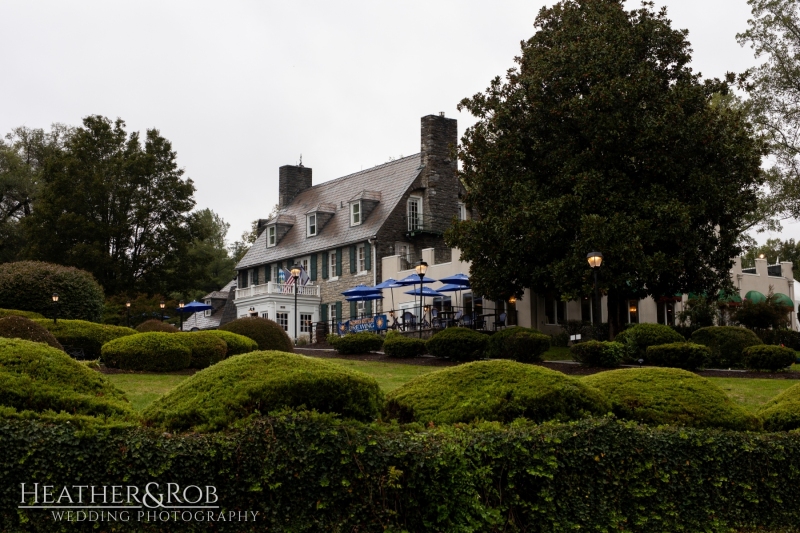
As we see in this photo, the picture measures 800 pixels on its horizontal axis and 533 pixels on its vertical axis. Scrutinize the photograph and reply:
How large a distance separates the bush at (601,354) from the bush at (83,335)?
470 inches

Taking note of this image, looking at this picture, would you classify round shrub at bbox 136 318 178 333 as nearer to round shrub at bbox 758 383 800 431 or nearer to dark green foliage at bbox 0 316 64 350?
dark green foliage at bbox 0 316 64 350

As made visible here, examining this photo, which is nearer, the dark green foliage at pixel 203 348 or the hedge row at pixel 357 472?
the hedge row at pixel 357 472

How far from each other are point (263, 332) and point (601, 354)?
8.83 m

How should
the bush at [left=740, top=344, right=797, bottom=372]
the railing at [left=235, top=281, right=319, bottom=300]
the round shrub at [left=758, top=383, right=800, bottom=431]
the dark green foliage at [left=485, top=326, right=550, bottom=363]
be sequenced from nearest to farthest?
the round shrub at [left=758, top=383, right=800, bottom=431] < the bush at [left=740, top=344, right=797, bottom=372] < the dark green foliage at [left=485, top=326, right=550, bottom=363] < the railing at [left=235, top=281, right=319, bottom=300]

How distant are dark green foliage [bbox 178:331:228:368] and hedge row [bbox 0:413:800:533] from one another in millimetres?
13289

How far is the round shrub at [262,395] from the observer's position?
8148 millimetres

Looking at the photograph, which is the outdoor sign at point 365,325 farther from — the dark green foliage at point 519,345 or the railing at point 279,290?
the dark green foliage at point 519,345

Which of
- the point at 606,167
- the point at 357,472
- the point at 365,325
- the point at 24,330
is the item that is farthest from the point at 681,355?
the point at 357,472

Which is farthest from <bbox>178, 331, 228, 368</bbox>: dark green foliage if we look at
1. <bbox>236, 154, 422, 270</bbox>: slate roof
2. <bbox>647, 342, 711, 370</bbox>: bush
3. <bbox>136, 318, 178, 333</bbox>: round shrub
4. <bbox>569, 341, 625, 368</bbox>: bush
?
<bbox>236, 154, 422, 270</bbox>: slate roof

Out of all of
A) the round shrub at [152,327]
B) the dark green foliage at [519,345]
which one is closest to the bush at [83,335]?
the round shrub at [152,327]

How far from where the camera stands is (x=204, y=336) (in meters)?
21.4

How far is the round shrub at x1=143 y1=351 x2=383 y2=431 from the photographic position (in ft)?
26.7

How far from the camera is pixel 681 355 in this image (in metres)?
23.0

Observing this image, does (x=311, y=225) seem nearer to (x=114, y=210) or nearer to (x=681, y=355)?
(x=114, y=210)
